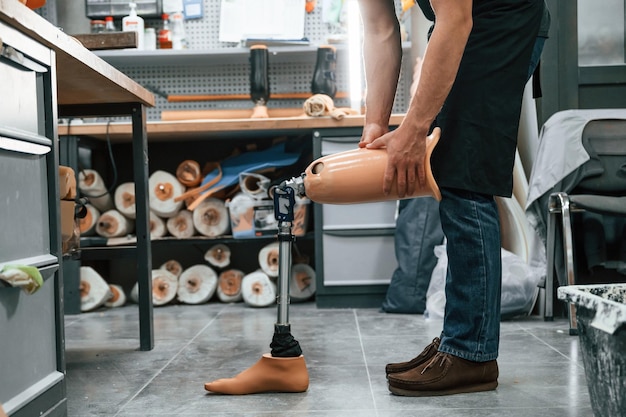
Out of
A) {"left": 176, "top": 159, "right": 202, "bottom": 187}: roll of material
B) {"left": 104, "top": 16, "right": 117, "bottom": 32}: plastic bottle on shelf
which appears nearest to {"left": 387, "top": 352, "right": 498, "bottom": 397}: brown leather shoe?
{"left": 176, "top": 159, "right": 202, "bottom": 187}: roll of material

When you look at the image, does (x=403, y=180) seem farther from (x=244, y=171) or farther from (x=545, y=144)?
(x=244, y=171)

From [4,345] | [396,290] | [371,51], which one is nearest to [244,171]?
[396,290]

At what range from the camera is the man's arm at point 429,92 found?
51.3 inches

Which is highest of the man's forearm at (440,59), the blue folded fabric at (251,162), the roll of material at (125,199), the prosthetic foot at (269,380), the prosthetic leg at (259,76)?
the prosthetic leg at (259,76)

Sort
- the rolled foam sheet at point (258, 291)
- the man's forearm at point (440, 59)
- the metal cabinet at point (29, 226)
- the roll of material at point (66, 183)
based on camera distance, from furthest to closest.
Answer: the rolled foam sheet at point (258, 291), the roll of material at point (66, 183), the man's forearm at point (440, 59), the metal cabinet at point (29, 226)

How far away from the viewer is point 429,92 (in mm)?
1353

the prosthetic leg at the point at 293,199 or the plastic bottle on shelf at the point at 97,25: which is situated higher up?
the plastic bottle on shelf at the point at 97,25

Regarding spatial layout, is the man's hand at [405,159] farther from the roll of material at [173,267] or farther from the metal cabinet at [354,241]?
the roll of material at [173,267]

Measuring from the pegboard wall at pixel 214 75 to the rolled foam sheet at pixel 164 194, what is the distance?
542 millimetres

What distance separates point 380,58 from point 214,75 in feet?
6.80

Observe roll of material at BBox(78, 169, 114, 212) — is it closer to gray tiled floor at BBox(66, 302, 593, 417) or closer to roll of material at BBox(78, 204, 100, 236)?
roll of material at BBox(78, 204, 100, 236)

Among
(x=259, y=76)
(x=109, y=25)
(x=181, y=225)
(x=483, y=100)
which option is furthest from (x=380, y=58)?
(x=109, y=25)

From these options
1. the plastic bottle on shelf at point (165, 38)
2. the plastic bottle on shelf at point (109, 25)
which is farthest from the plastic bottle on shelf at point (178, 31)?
the plastic bottle on shelf at point (109, 25)

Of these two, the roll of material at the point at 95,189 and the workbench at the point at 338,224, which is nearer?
the workbench at the point at 338,224
